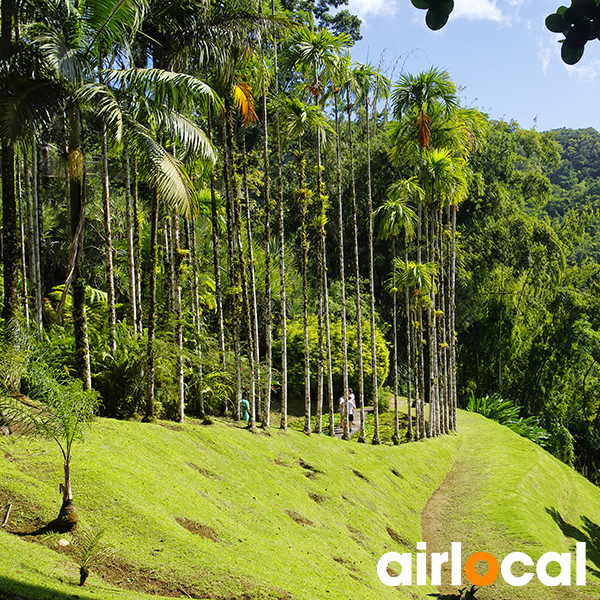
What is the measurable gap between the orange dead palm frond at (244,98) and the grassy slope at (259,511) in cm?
759

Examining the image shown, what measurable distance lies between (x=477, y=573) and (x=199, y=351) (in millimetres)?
8090

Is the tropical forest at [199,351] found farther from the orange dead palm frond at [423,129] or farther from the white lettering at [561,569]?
the white lettering at [561,569]

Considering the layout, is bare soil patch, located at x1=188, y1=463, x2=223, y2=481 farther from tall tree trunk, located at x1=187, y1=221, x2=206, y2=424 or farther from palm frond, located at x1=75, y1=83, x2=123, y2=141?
palm frond, located at x1=75, y1=83, x2=123, y2=141

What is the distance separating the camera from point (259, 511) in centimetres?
1004

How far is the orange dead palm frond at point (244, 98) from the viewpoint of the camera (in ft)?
45.9

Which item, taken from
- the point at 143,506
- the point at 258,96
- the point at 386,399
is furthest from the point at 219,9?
the point at 386,399

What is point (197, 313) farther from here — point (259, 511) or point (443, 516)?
point (443, 516)

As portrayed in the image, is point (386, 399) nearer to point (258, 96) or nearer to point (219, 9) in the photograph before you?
point (258, 96)

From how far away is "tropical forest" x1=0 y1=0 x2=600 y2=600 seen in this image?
7.21 m

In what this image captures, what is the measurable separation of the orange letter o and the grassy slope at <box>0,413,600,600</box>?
0.32 meters

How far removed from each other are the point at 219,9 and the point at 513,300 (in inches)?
1151

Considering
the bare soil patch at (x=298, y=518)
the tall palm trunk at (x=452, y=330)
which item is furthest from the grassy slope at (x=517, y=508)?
the bare soil patch at (x=298, y=518)

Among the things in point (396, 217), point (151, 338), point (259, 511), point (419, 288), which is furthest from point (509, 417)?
point (151, 338)

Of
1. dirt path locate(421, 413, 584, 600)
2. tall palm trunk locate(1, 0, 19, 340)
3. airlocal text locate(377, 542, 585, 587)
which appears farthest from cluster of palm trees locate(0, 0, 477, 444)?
airlocal text locate(377, 542, 585, 587)
